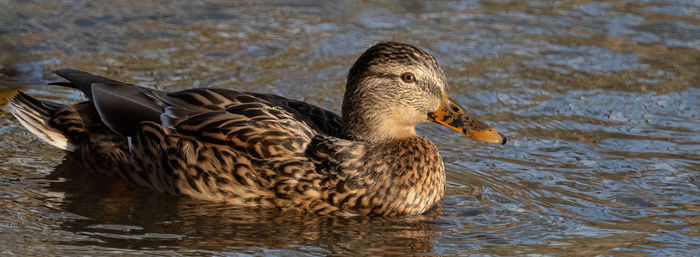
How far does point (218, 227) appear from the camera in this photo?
6.70 metres

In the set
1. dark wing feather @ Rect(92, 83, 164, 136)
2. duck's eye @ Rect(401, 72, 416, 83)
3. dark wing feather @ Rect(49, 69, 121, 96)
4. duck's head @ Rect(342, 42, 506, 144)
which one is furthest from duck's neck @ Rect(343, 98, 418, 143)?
dark wing feather @ Rect(49, 69, 121, 96)

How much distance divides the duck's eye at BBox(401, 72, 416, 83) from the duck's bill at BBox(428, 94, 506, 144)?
0.27m

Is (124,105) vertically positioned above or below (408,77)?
below

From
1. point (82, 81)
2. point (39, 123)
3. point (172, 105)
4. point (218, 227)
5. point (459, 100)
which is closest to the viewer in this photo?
point (218, 227)

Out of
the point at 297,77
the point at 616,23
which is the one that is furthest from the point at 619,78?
the point at 297,77

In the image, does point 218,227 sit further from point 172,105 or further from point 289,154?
point 172,105

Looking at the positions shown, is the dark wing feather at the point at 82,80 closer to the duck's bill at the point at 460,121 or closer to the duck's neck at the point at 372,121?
the duck's neck at the point at 372,121

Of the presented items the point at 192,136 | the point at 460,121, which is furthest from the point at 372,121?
the point at 192,136

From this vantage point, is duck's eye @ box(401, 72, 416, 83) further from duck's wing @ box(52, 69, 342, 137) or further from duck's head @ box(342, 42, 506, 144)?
duck's wing @ box(52, 69, 342, 137)

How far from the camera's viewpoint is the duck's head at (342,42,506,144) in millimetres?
7023

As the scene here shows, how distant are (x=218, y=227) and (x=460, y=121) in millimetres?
1828

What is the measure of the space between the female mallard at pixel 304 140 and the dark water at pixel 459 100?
16 centimetres

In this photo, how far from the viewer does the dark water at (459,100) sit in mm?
6535

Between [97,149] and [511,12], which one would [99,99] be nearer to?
[97,149]
